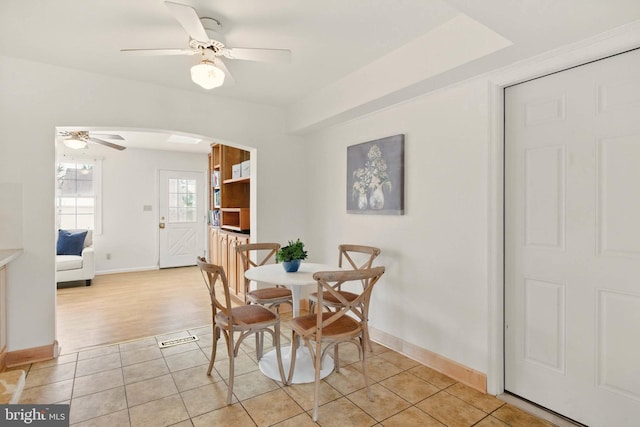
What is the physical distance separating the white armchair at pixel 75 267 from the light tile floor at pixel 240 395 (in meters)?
2.86

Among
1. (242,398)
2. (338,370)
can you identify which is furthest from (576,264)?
(242,398)

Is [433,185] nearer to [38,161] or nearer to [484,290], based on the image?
[484,290]

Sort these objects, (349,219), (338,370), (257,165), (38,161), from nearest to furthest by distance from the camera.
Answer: (338,370) < (38,161) < (349,219) < (257,165)

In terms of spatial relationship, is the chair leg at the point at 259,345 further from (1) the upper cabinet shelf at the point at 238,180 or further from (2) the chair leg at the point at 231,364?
(1) the upper cabinet shelf at the point at 238,180

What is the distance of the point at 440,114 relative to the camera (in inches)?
102

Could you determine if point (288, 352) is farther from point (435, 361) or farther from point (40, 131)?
point (40, 131)

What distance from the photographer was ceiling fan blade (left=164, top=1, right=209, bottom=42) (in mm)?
1629

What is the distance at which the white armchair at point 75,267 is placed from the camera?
509cm

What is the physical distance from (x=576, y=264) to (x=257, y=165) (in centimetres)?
312

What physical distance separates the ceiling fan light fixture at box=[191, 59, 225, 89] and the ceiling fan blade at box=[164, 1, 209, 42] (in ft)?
0.51

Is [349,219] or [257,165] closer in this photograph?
[349,219]

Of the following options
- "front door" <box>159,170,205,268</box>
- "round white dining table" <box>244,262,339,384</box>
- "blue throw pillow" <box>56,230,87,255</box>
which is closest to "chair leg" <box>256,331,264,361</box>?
"round white dining table" <box>244,262,339,384</box>

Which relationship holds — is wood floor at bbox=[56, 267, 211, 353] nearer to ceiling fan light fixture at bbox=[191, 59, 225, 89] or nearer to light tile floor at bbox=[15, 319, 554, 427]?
light tile floor at bbox=[15, 319, 554, 427]

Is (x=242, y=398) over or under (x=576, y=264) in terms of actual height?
under
